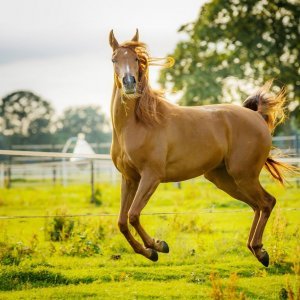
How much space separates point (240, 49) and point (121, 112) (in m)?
21.9

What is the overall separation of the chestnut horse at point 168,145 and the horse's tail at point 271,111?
0.19 meters

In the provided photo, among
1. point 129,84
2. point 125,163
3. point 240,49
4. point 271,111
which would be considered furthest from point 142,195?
point 240,49

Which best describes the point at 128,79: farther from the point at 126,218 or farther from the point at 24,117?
the point at 24,117

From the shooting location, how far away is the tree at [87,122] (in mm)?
78256

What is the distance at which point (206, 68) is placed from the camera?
28141 millimetres

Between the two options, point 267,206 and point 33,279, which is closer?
point 33,279

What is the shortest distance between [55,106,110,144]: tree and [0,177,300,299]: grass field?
65.1 m

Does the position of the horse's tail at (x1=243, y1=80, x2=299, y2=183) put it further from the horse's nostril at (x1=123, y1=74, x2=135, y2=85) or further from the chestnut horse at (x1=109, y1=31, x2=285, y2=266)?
the horse's nostril at (x1=123, y1=74, x2=135, y2=85)

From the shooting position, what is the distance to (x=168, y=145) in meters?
6.62

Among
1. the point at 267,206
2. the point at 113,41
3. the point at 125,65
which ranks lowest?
the point at 267,206

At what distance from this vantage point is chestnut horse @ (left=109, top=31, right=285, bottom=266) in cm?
637

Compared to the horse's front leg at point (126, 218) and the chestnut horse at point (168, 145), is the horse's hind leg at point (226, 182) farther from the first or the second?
the horse's front leg at point (126, 218)

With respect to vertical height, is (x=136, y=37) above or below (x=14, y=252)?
above

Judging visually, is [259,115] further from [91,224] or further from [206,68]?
[206,68]
